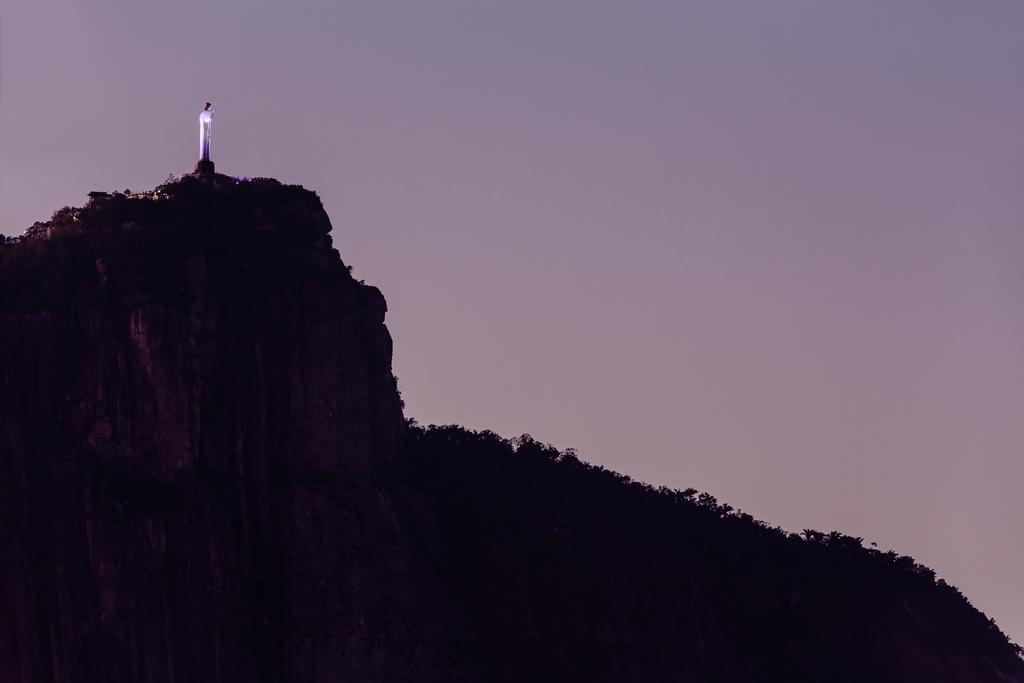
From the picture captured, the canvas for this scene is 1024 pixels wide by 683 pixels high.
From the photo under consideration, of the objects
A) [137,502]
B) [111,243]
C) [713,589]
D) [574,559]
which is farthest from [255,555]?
[713,589]

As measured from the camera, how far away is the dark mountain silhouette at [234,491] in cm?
12281

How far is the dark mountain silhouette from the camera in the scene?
403ft

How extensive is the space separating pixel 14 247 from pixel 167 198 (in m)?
7.92

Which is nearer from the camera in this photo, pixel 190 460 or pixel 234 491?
pixel 190 460

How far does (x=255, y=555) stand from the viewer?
418ft

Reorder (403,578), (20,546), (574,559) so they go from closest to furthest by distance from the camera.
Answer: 1. (20,546)
2. (403,578)
3. (574,559)

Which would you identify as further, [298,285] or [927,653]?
[927,653]

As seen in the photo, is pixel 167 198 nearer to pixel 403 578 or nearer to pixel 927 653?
pixel 403 578

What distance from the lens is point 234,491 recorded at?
12762 cm

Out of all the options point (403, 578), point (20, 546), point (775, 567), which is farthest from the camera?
point (775, 567)

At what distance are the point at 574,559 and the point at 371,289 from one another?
21.3m

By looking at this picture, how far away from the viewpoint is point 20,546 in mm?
122688

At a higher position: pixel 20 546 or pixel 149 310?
pixel 149 310

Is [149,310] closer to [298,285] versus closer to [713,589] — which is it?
[298,285]
